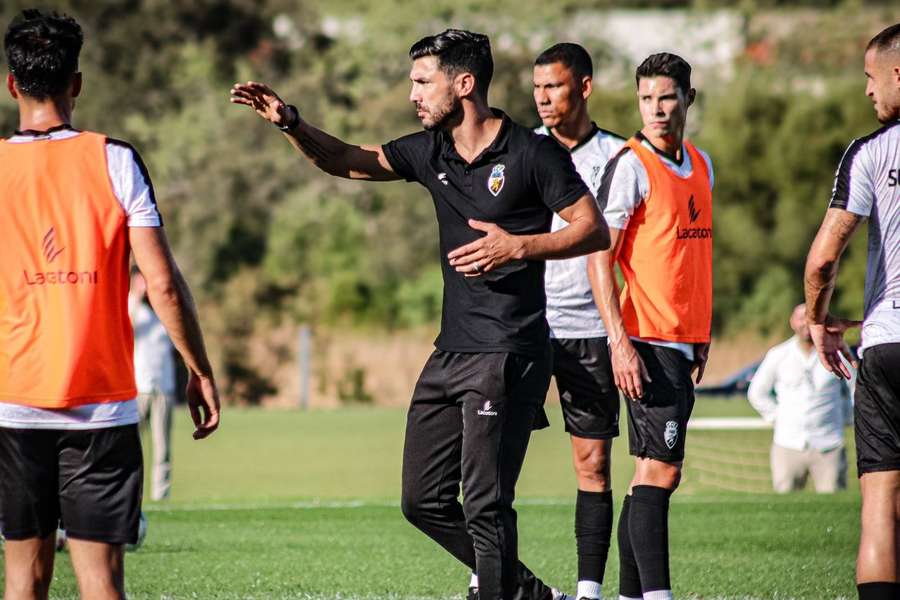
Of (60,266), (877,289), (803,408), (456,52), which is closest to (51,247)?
(60,266)

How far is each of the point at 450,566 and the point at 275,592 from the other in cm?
149

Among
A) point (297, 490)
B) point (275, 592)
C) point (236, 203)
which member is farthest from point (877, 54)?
point (236, 203)

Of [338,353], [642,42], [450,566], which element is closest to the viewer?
[450,566]

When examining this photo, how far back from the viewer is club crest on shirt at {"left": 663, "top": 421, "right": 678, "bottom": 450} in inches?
271

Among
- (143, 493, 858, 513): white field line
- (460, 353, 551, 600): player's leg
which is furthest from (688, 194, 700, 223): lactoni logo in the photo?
(143, 493, 858, 513): white field line

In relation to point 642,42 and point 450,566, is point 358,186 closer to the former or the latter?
point 642,42

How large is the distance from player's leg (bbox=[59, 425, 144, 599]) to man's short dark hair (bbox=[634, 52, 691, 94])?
11.0 ft

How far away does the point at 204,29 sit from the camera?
49969 millimetres

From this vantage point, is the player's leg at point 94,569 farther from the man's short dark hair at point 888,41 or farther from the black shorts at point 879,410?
the man's short dark hair at point 888,41

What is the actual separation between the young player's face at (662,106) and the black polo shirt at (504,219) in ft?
2.89

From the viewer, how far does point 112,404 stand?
16.6ft

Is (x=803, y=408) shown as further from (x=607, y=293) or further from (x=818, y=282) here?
(x=818, y=282)

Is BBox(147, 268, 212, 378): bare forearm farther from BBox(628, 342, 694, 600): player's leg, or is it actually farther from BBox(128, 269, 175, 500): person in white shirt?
BBox(128, 269, 175, 500): person in white shirt

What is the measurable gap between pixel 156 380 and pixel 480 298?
9.43 metres
